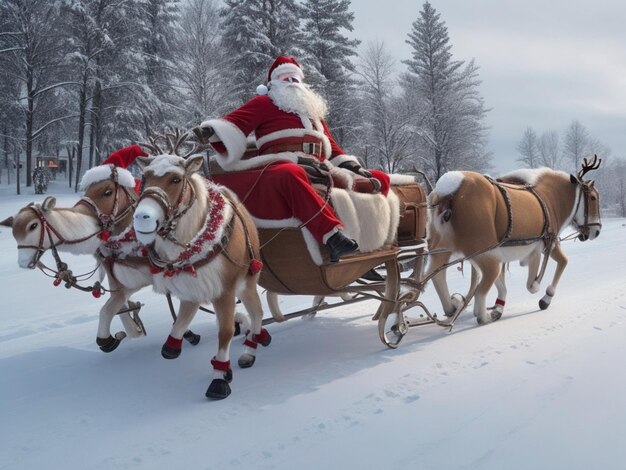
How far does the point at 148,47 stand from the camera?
25359mm

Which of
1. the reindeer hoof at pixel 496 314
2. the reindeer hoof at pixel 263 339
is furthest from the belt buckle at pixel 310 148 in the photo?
the reindeer hoof at pixel 496 314

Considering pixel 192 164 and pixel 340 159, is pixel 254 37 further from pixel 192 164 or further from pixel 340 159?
pixel 192 164

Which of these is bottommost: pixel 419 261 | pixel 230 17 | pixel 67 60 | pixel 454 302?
pixel 454 302

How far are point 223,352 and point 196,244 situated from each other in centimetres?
80

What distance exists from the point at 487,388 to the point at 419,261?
2.42 metres

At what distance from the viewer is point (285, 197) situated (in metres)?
4.07

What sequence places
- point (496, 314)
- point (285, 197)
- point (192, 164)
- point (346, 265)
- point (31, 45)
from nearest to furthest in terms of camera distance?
point (192, 164)
point (285, 197)
point (346, 265)
point (496, 314)
point (31, 45)

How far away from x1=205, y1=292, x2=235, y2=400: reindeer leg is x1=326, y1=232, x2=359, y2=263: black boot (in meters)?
0.84

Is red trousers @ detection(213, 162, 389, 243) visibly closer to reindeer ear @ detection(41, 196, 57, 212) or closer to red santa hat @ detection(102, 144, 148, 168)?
red santa hat @ detection(102, 144, 148, 168)

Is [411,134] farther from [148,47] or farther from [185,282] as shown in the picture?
[185,282]

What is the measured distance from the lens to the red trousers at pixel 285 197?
398 centimetres

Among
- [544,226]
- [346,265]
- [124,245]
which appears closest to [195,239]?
[124,245]

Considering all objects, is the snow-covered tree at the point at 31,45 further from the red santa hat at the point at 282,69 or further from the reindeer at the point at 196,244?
the reindeer at the point at 196,244

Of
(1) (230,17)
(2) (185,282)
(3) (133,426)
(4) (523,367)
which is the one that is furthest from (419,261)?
(1) (230,17)
